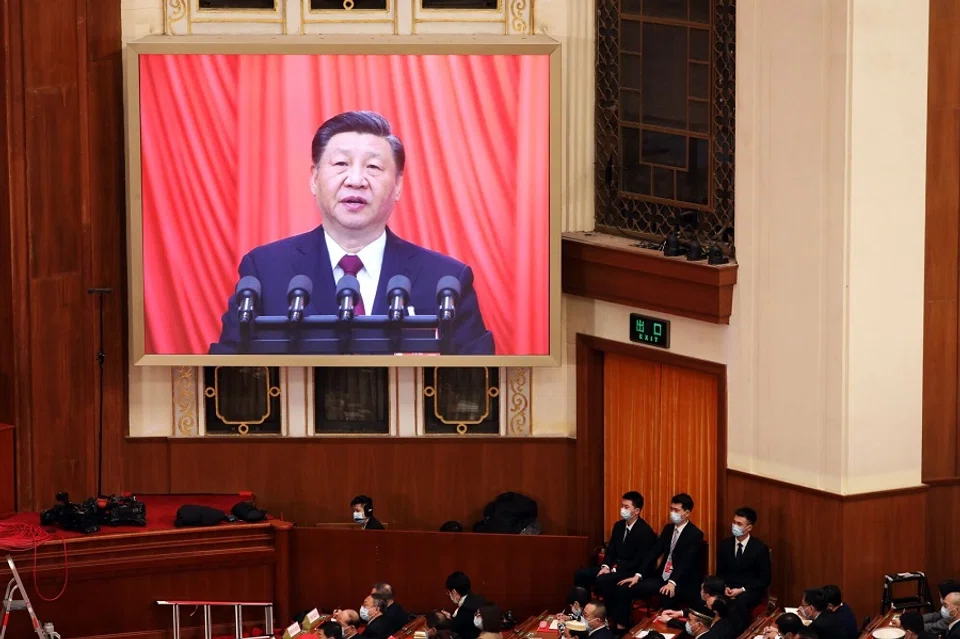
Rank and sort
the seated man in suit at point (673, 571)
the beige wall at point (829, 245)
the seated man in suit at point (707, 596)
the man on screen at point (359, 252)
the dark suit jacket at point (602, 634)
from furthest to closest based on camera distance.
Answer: the man on screen at point (359, 252)
the seated man in suit at point (673, 571)
the beige wall at point (829, 245)
the seated man in suit at point (707, 596)
the dark suit jacket at point (602, 634)

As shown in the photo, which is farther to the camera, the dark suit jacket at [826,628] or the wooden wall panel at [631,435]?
the wooden wall panel at [631,435]

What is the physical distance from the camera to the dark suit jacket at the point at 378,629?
558 inches

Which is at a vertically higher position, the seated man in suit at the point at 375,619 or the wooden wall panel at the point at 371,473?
the wooden wall panel at the point at 371,473

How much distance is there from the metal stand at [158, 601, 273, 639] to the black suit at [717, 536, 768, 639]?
3473 mm

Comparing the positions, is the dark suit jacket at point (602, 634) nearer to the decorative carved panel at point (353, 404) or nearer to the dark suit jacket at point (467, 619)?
the dark suit jacket at point (467, 619)

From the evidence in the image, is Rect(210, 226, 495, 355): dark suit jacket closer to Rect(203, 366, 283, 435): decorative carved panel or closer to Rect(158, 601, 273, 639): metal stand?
Rect(203, 366, 283, 435): decorative carved panel

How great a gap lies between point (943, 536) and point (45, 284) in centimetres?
725

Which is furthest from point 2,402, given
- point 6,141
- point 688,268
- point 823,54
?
point 823,54

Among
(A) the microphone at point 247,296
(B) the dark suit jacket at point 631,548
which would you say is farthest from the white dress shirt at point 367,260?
(B) the dark suit jacket at point 631,548

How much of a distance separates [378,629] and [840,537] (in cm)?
333

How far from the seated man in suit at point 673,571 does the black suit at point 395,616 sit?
5.39 ft

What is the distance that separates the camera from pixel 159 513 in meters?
15.8

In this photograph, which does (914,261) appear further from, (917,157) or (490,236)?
(490,236)

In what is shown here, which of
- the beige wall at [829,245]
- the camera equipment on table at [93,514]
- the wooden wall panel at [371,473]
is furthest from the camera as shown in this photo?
the wooden wall panel at [371,473]
